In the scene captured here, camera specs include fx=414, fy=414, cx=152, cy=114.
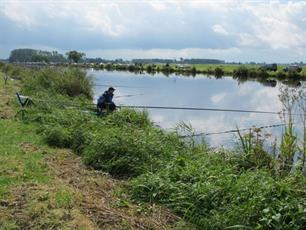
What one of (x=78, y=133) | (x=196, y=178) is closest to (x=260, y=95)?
(x=78, y=133)

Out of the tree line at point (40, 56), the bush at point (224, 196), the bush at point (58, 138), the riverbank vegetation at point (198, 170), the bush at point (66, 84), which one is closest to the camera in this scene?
the bush at point (224, 196)

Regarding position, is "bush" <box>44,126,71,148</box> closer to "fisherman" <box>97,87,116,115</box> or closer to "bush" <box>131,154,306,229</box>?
"bush" <box>131,154,306,229</box>

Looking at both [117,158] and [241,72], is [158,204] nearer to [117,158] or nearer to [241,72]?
[117,158]

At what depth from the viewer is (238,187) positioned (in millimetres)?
5887

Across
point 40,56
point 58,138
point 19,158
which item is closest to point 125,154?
point 19,158

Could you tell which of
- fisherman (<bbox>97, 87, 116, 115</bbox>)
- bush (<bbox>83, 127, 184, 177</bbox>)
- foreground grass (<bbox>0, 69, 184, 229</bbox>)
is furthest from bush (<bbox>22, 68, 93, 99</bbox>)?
foreground grass (<bbox>0, 69, 184, 229</bbox>)

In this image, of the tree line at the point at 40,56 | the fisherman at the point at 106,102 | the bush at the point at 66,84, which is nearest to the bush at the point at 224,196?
the fisherman at the point at 106,102

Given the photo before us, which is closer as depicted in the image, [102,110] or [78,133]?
[78,133]

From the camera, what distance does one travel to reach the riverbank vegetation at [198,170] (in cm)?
531

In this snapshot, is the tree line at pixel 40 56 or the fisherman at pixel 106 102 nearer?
the fisherman at pixel 106 102

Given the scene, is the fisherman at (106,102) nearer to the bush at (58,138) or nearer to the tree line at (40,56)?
the bush at (58,138)

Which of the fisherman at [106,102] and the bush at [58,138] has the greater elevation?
the fisherman at [106,102]

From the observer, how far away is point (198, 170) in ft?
22.5

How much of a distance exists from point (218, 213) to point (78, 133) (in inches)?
213
